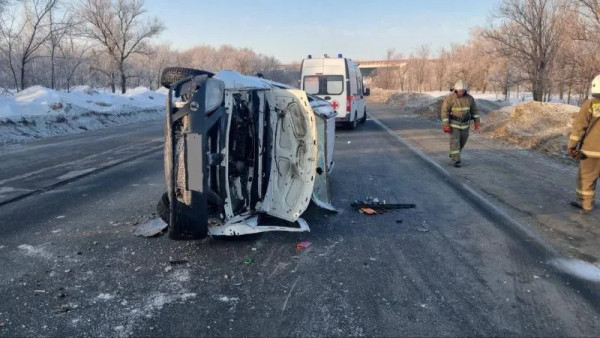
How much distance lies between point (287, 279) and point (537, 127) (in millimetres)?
12311

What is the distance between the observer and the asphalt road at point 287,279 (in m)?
3.15

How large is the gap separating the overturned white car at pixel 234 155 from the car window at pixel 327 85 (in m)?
10.1

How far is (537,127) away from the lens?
13.7 metres

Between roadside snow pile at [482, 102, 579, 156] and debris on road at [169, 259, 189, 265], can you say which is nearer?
debris on road at [169, 259, 189, 265]

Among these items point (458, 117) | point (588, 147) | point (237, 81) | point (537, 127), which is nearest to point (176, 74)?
point (237, 81)

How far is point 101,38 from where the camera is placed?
1752 inches

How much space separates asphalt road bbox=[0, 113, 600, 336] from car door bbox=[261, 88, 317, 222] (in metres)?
0.36

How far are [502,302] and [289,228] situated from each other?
2.16 m

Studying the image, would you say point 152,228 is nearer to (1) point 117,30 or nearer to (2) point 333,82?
(2) point 333,82

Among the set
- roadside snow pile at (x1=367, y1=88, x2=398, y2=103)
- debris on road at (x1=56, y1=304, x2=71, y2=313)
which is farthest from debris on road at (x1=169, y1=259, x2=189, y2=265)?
roadside snow pile at (x1=367, y1=88, x2=398, y2=103)

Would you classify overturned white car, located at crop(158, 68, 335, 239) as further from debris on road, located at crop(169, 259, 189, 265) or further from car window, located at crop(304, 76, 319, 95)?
car window, located at crop(304, 76, 319, 95)

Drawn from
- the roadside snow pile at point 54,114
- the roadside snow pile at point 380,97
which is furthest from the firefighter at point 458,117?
the roadside snow pile at point 380,97

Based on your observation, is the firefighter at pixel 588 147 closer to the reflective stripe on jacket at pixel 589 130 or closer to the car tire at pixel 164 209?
the reflective stripe on jacket at pixel 589 130

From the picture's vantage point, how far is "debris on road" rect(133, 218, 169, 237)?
16.4 ft
